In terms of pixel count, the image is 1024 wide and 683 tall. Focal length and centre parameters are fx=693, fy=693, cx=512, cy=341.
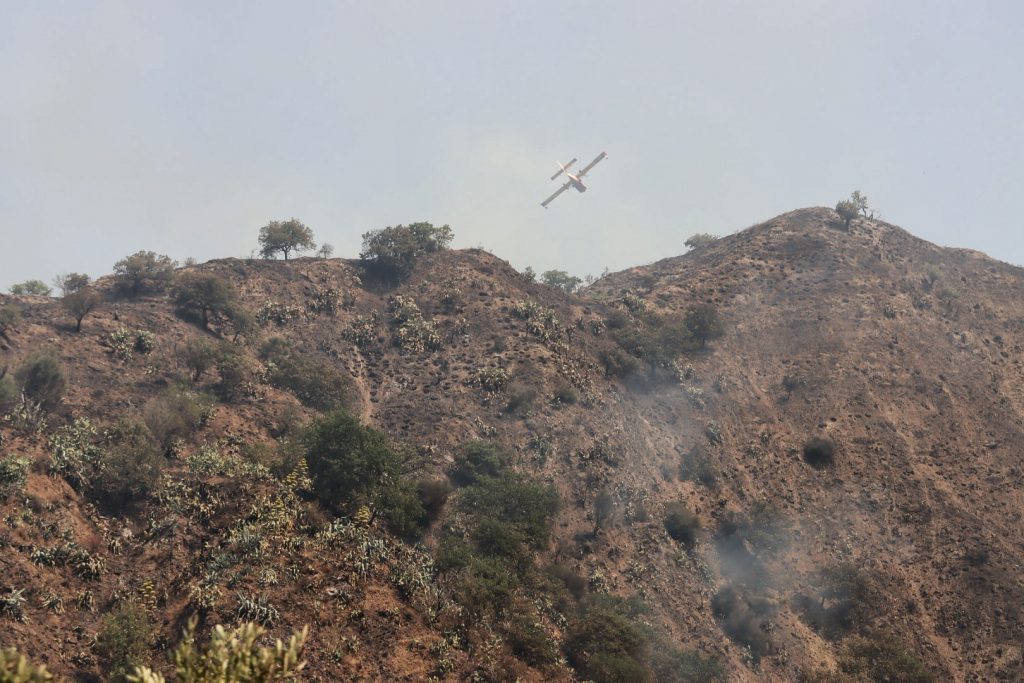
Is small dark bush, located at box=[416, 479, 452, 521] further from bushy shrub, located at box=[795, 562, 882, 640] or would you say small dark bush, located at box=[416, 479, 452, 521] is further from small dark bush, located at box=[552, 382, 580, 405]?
bushy shrub, located at box=[795, 562, 882, 640]

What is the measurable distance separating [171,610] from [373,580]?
849cm

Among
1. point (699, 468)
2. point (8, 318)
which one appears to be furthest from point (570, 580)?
point (8, 318)

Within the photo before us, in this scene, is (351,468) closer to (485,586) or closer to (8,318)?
(485,586)

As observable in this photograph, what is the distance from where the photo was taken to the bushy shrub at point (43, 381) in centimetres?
4184

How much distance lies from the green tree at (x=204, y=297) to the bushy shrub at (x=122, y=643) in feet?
119

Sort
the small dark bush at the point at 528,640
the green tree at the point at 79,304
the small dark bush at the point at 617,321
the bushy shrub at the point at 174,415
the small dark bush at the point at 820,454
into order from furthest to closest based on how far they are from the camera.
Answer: the small dark bush at the point at 617,321 < the small dark bush at the point at 820,454 < the green tree at the point at 79,304 < the bushy shrub at the point at 174,415 < the small dark bush at the point at 528,640

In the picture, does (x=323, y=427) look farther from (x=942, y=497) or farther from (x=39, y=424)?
(x=942, y=497)


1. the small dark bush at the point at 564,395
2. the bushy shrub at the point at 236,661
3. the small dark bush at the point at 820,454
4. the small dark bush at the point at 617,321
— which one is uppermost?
the small dark bush at the point at 617,321

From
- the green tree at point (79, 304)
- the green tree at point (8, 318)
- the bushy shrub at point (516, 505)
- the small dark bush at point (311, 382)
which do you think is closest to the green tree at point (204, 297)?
the green tree at point (79, 304)

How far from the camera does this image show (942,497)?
54875 millimetres

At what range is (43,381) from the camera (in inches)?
1668

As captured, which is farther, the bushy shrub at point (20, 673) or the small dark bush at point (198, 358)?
the small dark bush at point (198, 358)

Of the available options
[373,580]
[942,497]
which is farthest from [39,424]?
[942,497]

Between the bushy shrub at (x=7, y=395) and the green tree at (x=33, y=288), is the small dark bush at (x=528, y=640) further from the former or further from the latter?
the green tree at (x=33, y=288)
